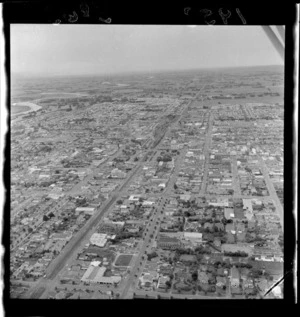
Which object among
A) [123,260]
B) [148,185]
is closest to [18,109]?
[148,185]

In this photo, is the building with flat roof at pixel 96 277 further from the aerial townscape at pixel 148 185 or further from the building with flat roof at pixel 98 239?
the building with flat roof at pixel 98 239

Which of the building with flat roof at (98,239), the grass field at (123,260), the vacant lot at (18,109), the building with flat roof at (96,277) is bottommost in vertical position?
the building with flat roof at (96,277)

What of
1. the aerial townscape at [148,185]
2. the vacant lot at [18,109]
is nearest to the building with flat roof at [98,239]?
the aerial townscape at [148,185]

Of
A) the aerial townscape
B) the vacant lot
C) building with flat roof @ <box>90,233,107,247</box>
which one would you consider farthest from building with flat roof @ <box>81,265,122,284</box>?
the vacant lot

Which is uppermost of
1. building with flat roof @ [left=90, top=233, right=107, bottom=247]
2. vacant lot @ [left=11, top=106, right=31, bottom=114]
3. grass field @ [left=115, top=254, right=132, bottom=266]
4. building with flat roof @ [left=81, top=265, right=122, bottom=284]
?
vacant lot @ [left=11, top=106, right=31, bottom=114]

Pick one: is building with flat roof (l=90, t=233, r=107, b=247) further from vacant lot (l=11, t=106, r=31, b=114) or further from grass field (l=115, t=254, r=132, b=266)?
vacant lot (l=11, t=106, r=31, b=114)

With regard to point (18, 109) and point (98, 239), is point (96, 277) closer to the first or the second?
point (98, 239)

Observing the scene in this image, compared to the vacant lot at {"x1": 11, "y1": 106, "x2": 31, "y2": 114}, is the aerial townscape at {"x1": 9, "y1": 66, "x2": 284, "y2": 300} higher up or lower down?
lower down

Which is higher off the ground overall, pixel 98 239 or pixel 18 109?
pixel 18 109
